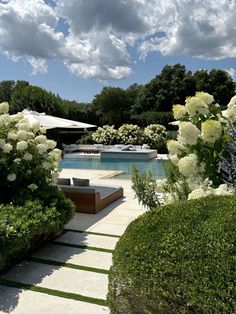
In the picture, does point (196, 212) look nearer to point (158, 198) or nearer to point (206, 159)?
point (206, 159)

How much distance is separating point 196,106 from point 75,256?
3.31 m

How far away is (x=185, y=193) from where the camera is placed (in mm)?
3998

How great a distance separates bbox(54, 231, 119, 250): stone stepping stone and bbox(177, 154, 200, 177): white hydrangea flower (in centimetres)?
303

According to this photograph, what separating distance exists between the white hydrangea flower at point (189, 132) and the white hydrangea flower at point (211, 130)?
11 centimetres

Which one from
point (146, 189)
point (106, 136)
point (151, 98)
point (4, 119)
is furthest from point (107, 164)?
point (151, 98)

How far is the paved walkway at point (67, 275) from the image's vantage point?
4266 mm

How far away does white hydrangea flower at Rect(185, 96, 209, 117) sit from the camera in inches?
149

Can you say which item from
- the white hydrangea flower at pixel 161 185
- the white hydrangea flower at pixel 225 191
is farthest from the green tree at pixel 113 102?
the white hydrangea flower at pixel 225 191

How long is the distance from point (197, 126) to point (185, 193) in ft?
2.46

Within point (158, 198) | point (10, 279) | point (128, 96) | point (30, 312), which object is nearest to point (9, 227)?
point (10, 279)

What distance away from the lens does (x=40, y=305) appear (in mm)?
4246

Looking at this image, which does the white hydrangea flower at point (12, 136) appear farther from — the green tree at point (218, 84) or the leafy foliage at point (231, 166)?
the green tree at point (218, 84)

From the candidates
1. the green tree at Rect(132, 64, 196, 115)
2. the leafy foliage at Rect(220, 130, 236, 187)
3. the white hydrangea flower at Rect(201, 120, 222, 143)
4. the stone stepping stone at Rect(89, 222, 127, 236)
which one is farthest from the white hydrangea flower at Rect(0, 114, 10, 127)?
the green tree at Rect(132, 64, 196, 115)

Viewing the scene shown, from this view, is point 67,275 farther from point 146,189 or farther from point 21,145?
point 21,145
